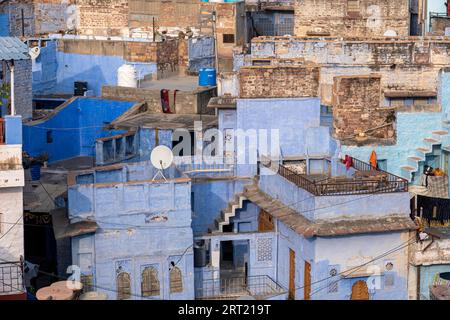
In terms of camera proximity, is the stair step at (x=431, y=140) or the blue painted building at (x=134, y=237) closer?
the blue painted building at (x=134, y=237)

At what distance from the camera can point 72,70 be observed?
42.7m

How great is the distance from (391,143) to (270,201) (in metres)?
4.56

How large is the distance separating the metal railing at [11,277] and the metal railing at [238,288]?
17.3ft

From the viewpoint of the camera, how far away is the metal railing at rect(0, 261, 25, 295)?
2083 cm

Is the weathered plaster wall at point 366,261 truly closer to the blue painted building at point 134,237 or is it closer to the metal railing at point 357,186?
the metal railing at point 357,186

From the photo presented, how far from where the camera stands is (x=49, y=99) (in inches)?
1581

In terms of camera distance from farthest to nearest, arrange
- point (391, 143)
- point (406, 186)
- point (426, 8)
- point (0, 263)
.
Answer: point (426, 8), point (391, 143), point (406, 186), point (0, 263)

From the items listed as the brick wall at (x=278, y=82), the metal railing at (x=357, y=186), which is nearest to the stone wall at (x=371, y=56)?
the brick wall at (x=278, y=82)

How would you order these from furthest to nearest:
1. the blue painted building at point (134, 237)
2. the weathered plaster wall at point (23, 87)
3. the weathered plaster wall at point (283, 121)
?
the weathered plaster wall at point (23, 87)
the weathered plaster wall at point (283, 121)
the blue painted building at point (134, 237)

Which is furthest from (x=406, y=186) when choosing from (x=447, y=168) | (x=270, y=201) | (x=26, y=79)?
(x=26, y=79)

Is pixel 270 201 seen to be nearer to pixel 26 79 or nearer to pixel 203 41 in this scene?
pixel 26 79

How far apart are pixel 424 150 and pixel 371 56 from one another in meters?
8.74

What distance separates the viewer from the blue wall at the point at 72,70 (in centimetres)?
4153

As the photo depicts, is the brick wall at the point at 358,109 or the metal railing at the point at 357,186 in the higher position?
the brick wall at the point at 358,109
